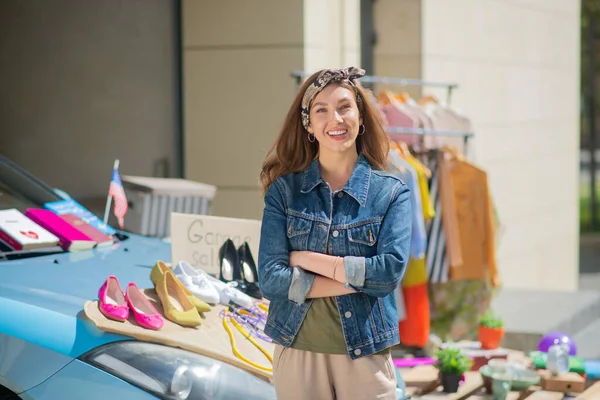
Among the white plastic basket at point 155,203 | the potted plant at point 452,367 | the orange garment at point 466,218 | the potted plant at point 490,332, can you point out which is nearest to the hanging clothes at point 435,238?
the orange garment at point 466,218

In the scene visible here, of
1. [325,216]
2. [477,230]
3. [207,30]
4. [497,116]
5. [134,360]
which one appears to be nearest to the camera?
[325,216]

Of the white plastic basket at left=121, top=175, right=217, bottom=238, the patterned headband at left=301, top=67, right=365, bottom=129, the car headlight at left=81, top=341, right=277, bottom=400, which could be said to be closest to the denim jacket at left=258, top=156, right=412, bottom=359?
the patterned headband at left=301, top=67, right=365, bottom=129

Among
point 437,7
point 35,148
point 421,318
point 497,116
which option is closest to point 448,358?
point 421,318

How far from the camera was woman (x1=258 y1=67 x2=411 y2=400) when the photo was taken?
3.01 meters

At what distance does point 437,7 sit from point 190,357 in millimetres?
5668

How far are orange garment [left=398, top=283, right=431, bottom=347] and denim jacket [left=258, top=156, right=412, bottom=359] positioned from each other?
121 inches

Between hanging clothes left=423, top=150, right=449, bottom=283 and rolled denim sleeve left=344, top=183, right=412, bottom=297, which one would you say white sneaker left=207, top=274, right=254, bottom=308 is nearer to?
rolled denim sleeve left=344, top=183, right=412, bottom=297

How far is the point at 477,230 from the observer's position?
6.71m

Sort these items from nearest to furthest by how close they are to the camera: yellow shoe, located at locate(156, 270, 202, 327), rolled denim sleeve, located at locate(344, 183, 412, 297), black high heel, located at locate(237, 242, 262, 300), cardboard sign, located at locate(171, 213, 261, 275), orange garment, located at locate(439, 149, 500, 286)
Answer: rolled denim sleeve, located at locate(344, 183, 412, 297), yellow shoe, located at locate(156, 270, 202, 327), black high heel, located at locate(237, 242, 262, 300), cardboard sign, located at locate(171, 213, 261, 275), orange garment, located at locate(439, 149, 500, 286)

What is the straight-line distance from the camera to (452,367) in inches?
214

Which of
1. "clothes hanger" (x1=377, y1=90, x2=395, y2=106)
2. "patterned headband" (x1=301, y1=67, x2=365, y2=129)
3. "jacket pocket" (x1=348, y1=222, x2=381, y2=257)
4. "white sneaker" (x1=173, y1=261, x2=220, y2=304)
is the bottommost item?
"white sneaker" (x1=173, y1=261, x2=220, y2=304)

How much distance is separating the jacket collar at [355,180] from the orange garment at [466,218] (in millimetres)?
3398

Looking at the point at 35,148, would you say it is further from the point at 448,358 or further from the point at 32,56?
the point at 448,358

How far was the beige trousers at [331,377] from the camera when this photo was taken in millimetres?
3020
